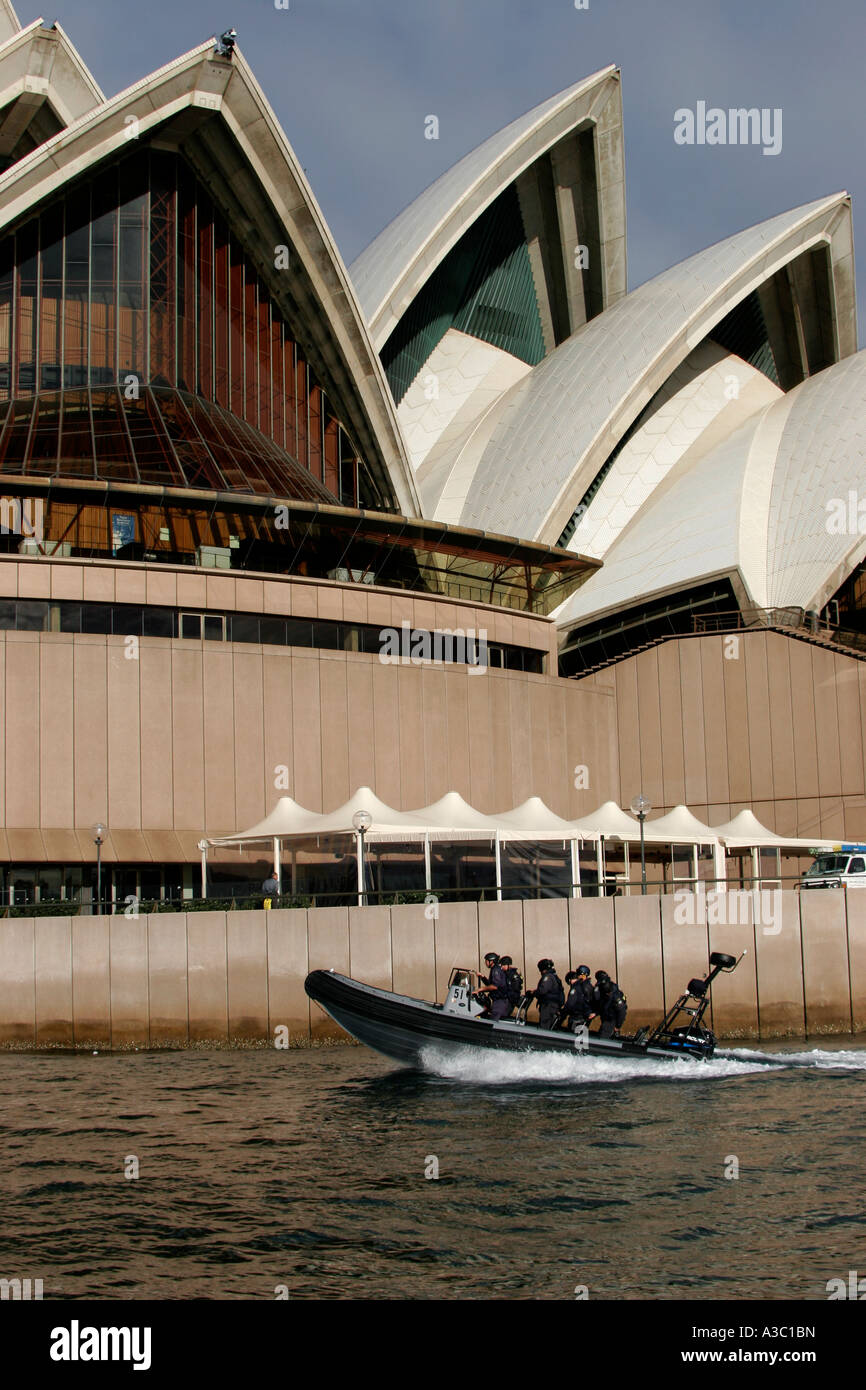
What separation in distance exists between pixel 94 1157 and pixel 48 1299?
16.1 feet

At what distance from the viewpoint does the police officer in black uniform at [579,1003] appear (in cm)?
1973

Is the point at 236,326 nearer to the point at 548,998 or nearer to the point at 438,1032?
the point at 548,998

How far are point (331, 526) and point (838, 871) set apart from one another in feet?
50.0

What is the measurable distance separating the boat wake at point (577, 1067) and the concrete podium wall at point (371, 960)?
10.1 feet

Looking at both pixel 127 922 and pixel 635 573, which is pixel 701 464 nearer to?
pixel 635 573

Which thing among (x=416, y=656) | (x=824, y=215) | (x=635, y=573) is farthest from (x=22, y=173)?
(x=824, y=215)

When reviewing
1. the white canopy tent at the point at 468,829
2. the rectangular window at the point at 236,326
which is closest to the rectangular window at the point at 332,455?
the rectangular window at the point at 236,326

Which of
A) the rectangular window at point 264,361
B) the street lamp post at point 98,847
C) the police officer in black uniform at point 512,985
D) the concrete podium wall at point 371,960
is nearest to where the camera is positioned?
the police officer in black uniform at point 512,985

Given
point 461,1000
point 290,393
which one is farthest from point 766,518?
point 461,1000

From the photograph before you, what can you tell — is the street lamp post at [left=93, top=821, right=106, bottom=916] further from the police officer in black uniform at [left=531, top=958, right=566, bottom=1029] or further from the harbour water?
the police officer in black uniform at [left=531, top=958, right=566, bottom=1029]

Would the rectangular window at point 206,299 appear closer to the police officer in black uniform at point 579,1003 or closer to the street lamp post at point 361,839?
the street lamp post at point 361,839

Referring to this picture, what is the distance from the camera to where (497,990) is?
19.9 m

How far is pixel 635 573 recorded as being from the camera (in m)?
40.3

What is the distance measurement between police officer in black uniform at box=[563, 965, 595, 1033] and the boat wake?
592 mm
